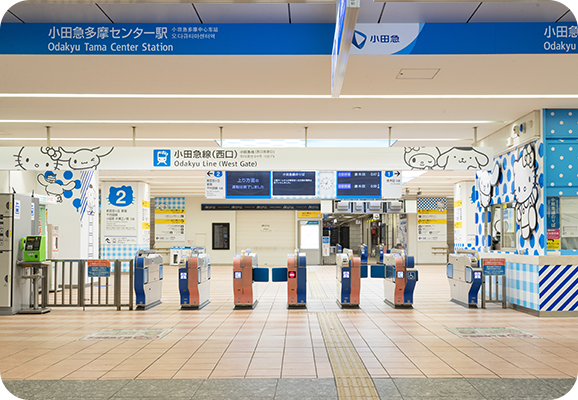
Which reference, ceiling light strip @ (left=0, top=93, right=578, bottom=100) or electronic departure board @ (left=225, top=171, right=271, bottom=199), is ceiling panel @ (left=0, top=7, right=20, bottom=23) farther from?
electronic departure board @ (left=225, top=171, right=271, bottom=199)

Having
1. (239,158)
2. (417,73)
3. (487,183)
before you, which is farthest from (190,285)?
(487,183)

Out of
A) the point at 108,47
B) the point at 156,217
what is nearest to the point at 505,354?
the point at 108,47

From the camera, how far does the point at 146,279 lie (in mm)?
8203

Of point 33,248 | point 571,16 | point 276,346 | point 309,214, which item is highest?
point 571,16

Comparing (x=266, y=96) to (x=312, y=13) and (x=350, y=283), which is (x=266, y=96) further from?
(x=350, y=283)

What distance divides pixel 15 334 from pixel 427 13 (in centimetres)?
648

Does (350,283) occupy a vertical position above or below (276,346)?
above

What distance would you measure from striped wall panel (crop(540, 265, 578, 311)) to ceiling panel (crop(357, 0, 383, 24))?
198 inches

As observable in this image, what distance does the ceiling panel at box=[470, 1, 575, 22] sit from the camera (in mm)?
4238

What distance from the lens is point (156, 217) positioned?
18.8 metres

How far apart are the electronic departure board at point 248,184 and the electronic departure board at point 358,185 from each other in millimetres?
1549

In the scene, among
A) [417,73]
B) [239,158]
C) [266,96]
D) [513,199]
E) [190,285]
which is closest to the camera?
[417,73]

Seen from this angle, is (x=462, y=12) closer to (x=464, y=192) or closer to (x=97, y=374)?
(x=97, y=374)

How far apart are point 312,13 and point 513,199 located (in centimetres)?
545
